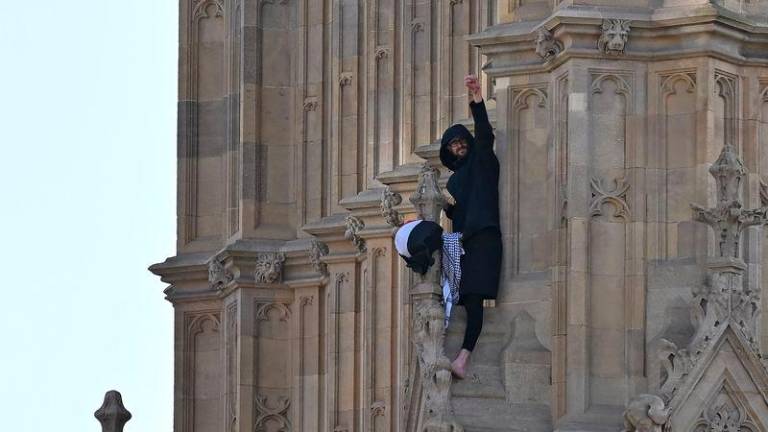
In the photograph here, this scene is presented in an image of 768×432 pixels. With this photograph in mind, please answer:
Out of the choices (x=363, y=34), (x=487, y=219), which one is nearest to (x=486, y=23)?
(x=363, y=34)

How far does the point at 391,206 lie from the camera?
48500 millimetres

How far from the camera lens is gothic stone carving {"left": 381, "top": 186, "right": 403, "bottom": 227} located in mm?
48375

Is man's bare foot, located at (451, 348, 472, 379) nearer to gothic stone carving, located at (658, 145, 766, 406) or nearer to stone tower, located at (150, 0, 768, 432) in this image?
stone tower, located at (150, 0, 768, 432)

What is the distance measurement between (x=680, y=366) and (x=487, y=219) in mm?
2437

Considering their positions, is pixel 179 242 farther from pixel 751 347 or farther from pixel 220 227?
pixel 751 347

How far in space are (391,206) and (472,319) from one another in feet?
29.0

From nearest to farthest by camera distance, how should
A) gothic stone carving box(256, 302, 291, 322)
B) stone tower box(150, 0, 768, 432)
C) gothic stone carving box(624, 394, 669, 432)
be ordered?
gothic stone carving box(624, 394, 669, 432), stone tower box(150, 0, 768, 432), gothic stone carving box(256, 302, 291, 322)

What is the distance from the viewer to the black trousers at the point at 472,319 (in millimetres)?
39719

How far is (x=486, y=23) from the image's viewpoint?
47375 millimetres

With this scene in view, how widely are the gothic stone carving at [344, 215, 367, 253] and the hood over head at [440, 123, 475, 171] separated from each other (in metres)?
9.07

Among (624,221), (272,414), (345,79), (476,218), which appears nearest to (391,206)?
(345,79)

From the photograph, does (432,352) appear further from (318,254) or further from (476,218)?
(318,254)

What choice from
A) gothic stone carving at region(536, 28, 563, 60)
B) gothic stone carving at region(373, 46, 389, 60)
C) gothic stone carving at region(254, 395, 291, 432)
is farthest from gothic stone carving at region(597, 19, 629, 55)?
gothic stone carving at region(254, 395, 291, 432)

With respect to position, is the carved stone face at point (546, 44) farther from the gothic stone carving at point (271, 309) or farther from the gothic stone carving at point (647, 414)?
the gothic stone carving at point (271, 309)
